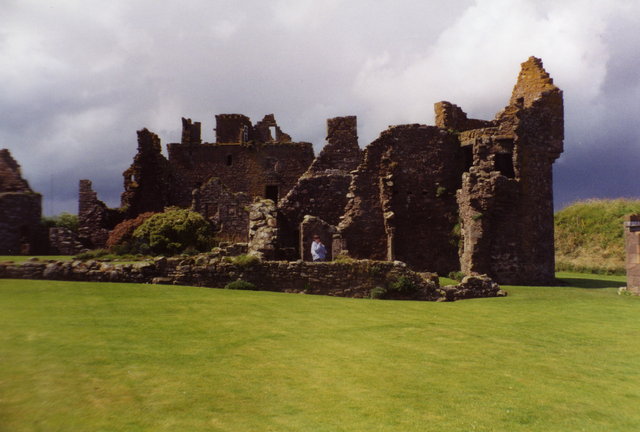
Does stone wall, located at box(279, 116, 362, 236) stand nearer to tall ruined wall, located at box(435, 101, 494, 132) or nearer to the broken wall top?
tall ruined wall, located at box(435, 101, 494, 132)

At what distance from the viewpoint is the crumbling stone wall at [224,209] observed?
27.2 metres

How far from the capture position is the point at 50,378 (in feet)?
18.9

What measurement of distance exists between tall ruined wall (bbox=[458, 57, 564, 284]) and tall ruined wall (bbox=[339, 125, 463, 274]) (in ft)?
3.76

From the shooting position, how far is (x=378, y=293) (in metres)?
15.7

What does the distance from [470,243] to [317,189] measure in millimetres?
7280

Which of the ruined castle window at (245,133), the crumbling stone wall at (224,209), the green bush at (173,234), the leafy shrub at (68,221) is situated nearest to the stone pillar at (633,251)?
the green bush at (173,234)

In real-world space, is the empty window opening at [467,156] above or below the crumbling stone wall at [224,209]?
above

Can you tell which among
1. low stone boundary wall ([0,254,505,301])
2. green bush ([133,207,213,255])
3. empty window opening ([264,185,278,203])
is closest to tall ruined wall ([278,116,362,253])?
green bush ([133,207,213,255])

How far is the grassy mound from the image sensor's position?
32.3m

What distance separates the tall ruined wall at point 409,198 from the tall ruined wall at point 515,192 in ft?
3.76

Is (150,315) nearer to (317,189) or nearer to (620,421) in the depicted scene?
(620,421)

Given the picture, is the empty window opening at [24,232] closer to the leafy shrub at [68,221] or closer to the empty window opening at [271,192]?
the leafy shrub at [68,221]

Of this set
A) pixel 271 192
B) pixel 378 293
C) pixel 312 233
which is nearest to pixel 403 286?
pixel 378 293

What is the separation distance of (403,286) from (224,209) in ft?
46.7
